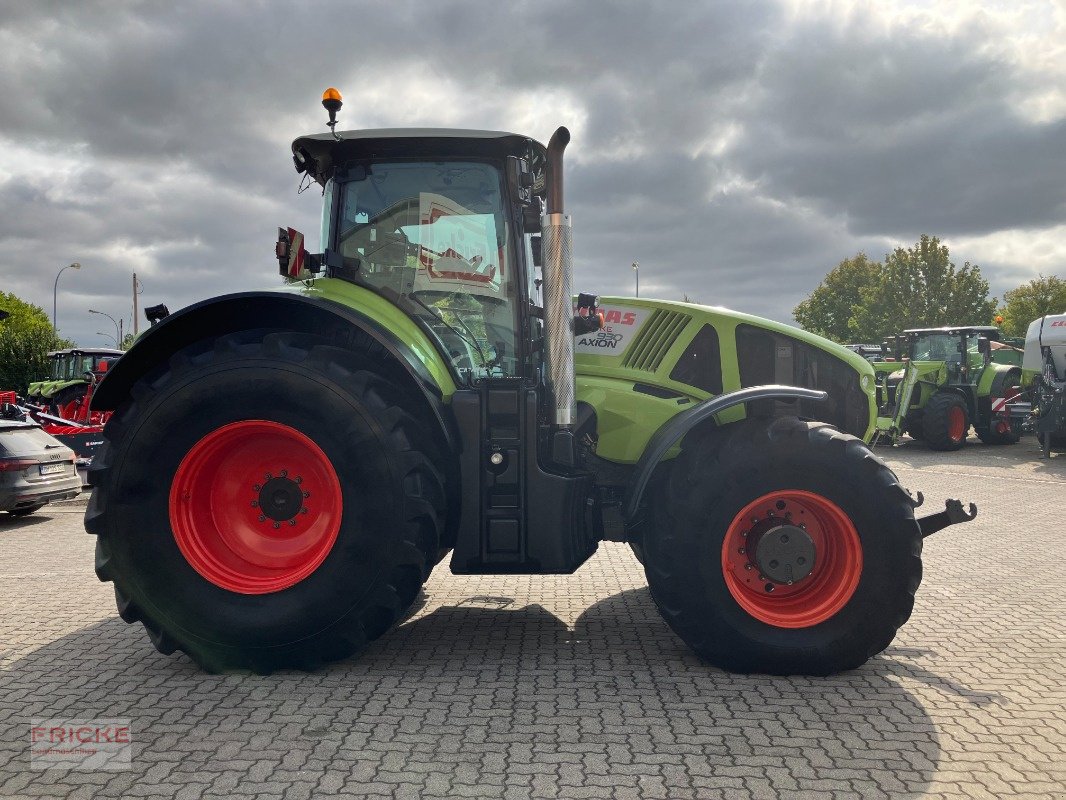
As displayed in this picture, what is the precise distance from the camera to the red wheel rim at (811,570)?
385 cm

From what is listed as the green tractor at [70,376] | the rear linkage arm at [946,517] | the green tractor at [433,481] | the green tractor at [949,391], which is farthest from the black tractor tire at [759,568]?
the green tractor at [70,376]

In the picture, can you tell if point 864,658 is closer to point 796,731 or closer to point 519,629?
point 796,731

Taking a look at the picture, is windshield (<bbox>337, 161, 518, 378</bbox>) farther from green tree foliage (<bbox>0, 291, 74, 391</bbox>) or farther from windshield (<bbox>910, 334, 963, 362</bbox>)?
green tree foliage (<bbox>0, 291, 74, 391</bbox>)

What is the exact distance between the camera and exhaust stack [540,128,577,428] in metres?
3.90

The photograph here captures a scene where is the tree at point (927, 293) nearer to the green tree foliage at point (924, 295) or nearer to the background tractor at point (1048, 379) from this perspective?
the green tree foliage at point (924, 295)

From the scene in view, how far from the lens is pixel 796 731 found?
3246 mm

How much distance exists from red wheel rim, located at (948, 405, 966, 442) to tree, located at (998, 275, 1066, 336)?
45636 mm

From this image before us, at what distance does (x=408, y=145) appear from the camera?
14.4 feet

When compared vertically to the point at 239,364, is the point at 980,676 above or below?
below

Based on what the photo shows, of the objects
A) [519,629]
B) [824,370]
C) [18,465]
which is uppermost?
[824,370]

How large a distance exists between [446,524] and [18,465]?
22.9 ft

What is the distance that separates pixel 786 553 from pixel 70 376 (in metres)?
21.8

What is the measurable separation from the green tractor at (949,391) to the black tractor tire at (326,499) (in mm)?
13588

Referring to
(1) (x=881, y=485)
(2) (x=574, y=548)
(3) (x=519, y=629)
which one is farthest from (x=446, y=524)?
(1) (x=881, y=485)
